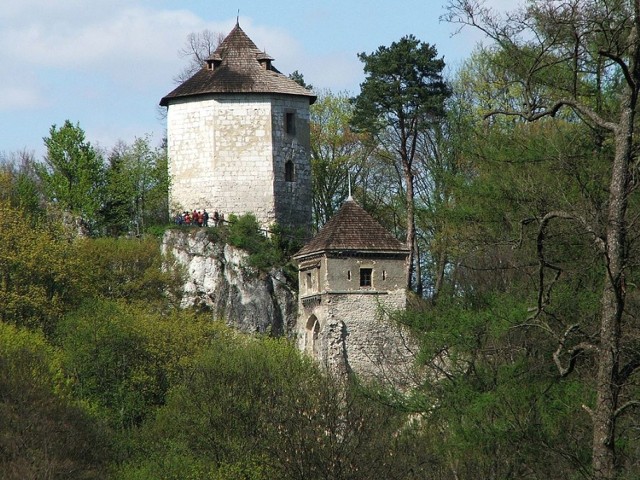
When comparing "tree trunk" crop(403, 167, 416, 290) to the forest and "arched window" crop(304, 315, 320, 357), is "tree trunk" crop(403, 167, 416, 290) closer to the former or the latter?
the forest

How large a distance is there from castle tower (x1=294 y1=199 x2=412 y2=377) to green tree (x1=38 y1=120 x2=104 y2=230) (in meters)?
10.9

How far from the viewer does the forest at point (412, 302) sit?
14.5 metres

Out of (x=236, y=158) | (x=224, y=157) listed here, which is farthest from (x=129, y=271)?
(x=236, y=158)

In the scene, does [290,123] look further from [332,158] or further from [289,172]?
[332,158]

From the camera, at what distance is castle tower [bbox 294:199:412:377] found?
3528cm

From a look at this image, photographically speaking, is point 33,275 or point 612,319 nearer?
point 612,319

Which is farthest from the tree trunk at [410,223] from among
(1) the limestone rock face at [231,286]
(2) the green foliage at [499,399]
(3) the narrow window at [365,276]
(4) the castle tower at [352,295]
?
(2) the green foliage at [499,399]

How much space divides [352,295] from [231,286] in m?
6.70

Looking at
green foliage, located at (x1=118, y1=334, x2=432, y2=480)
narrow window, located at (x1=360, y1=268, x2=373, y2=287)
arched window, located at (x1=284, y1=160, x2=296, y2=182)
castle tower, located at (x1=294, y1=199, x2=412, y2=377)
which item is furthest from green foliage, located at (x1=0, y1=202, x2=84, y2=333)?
narrow window, located at (x1=360, y1=268, x2=373, y2=287)

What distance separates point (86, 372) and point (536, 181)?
2064 centimetres

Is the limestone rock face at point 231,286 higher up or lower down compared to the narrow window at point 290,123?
lower down

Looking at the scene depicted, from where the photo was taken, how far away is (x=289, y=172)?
44188 mm

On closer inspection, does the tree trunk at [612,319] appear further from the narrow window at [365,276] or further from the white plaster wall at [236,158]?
the white plaster wall at [236,158]

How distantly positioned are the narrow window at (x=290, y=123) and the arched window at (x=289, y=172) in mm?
901
